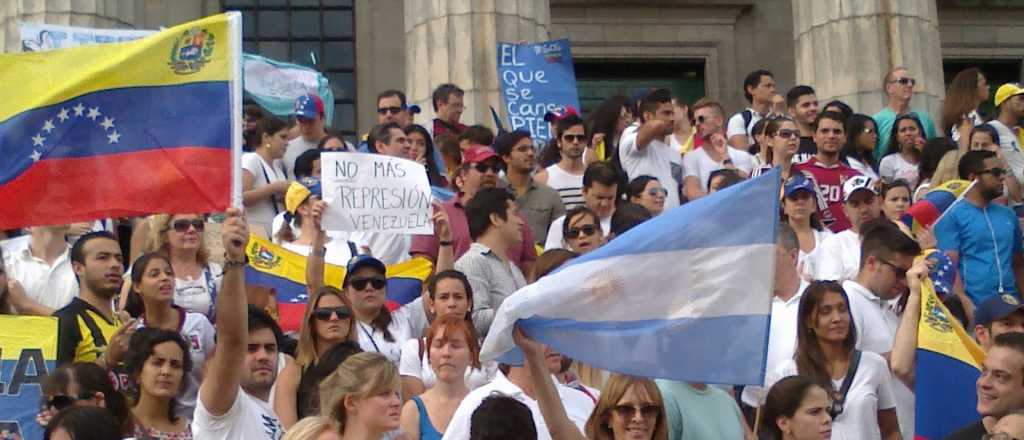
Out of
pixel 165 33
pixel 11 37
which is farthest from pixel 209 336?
pixel 11 37

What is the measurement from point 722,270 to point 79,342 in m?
3.65

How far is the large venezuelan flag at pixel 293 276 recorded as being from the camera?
13430 mm

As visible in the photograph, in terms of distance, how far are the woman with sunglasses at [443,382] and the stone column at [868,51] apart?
12.2 m

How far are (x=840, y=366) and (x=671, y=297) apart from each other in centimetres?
186

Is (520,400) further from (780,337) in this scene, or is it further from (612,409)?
(780,337)

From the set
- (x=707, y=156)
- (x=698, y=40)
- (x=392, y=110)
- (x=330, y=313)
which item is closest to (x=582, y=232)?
(x=330, y=313)

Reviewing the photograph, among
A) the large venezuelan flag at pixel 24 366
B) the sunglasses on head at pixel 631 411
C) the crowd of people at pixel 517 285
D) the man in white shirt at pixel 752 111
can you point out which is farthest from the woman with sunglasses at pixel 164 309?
the man in white shirt at pixel 752 111

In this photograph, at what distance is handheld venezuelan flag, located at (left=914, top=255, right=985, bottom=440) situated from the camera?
37.0ft

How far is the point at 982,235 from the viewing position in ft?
49.7

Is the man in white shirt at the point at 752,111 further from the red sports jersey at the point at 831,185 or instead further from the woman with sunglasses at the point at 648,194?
the woman with sunglasses at the point at 648,194

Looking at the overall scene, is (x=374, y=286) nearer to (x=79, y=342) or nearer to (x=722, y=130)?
(x=79, y=342)

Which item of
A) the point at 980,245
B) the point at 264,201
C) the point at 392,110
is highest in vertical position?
the point at 392,110

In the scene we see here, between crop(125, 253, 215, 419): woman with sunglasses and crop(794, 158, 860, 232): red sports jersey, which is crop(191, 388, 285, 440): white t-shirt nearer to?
crop(125, 253, 215, 419): woman with sunglasses

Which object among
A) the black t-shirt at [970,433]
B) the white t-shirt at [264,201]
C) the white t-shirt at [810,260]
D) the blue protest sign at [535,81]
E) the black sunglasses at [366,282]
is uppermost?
the blue protest sign at [535,81]
